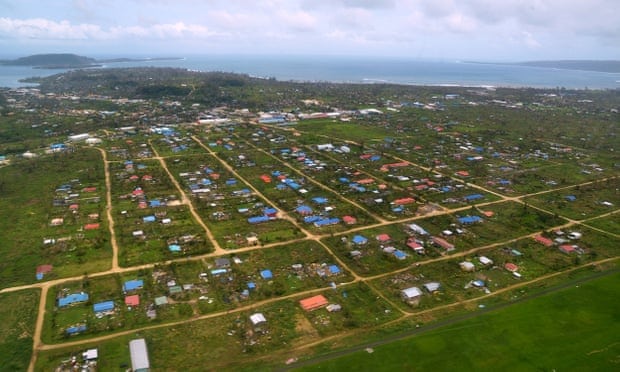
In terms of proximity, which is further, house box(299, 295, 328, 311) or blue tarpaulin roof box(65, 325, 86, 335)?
house box(299, 295, 328, 311)

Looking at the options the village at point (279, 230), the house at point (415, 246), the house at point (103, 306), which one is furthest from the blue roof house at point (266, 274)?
the house at point (415, 246)

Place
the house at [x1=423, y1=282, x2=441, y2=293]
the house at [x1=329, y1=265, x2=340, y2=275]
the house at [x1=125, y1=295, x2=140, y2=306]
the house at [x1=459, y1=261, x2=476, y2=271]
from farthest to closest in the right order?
the house at [x1=459, y1=261, x2=476, y2=271] → the house at [x1=329, y1=265, x2=340, y2=275] → the house at [x1=423, y1=282, x2=441, y2=293] → the house at [x1=125, y1=295, x2=140, y2=306]

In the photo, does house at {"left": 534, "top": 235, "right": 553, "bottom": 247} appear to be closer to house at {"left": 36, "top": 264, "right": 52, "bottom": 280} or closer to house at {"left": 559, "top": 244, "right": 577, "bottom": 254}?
house at {"left": 559, "top": 244, "right": 577, "bottom": 254}

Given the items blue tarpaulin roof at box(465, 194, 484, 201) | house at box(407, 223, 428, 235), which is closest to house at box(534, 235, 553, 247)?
blue tarpaulin roof at box(465, 194, 484, 201)

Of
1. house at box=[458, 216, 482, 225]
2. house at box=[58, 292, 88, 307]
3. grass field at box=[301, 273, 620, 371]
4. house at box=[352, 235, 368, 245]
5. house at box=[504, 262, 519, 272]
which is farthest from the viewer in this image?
house at box=[458, 216, 482, 225]

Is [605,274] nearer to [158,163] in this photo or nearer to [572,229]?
[572,229]

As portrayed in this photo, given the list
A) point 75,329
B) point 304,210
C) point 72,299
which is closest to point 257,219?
point 304,210

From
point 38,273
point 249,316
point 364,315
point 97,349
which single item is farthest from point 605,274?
point 38,273
